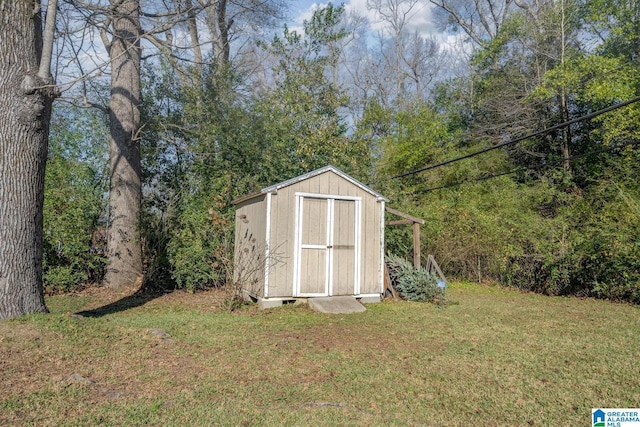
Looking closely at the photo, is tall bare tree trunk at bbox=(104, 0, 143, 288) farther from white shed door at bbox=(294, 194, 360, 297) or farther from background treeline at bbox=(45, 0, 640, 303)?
white shed door at bbox=(294, 194, 360, 297)

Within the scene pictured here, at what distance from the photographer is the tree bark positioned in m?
5.03

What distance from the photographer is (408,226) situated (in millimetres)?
11352

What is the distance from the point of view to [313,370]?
429cm

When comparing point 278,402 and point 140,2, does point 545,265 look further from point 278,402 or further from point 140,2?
point 140,2

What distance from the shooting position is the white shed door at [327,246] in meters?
7.99

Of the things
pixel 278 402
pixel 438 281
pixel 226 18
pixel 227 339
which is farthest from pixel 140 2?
pixel 278 402

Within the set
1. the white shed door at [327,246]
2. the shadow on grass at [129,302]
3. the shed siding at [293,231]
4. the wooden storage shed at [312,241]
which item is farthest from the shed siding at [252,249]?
the shadow on grass at [129,302]

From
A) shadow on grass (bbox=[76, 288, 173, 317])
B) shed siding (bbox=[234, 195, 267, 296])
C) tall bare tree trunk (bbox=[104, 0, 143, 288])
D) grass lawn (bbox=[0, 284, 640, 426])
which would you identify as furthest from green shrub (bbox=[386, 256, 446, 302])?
tall bare tree trunk (bbox=[104, 0, 143, 288])

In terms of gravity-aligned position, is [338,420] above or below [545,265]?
below

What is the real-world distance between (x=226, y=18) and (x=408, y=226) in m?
9.87

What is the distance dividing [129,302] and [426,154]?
12.4m

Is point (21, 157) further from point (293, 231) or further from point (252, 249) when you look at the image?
point (293, 231)

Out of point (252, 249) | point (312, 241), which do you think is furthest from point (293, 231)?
point (252, 249)

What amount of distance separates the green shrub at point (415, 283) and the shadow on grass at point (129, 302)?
500 centimetres
